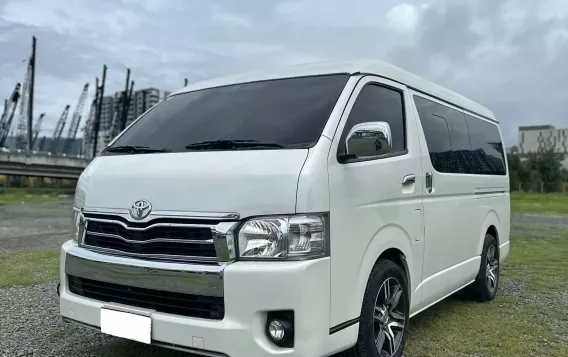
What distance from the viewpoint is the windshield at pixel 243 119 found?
308 cm

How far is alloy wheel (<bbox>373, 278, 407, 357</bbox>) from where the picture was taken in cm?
325

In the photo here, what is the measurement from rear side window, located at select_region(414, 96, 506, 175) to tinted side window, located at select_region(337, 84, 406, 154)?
384 mm

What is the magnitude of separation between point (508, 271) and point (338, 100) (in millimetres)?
5883

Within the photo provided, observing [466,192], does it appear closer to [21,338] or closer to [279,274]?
[279,274]

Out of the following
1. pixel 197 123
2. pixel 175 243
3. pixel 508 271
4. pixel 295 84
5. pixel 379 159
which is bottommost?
pixel 508 271

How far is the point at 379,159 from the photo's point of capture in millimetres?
3293

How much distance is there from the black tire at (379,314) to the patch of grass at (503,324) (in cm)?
51

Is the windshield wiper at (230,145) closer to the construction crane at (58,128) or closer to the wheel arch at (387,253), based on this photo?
the wheel arch at (387,253)

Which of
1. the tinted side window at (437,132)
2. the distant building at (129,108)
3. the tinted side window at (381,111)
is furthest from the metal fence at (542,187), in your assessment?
the tinted side window at (381,111)

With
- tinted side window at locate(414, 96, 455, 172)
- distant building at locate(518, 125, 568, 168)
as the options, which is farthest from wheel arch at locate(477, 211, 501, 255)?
distant building at locate(518, 125, 568, 168)

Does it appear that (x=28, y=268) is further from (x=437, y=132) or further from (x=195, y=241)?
(x=437, y=132)

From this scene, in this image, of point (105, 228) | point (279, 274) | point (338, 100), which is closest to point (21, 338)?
point (105, 228)

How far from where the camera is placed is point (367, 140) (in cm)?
311

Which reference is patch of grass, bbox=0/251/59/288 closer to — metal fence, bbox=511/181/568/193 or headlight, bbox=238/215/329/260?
headlight, bbox=238/215/329/260
